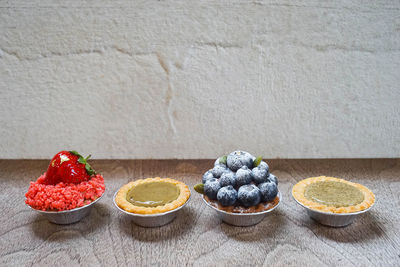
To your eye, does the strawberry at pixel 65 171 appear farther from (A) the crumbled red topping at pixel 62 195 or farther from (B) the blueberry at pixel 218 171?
(B) the blueberry at pixel 218 171

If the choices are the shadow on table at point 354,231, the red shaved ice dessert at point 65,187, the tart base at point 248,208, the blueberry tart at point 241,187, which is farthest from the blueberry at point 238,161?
the red shaved ice dessert at point 65,187

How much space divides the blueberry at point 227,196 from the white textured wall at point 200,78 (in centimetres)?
44

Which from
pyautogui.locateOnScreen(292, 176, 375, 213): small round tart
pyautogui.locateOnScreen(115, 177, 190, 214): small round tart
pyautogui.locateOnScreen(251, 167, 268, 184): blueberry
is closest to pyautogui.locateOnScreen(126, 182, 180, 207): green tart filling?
pyautogui.locateOnScreen(115, 177, 190, 214): small round tart

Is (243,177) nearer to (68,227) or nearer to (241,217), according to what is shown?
(241,217)

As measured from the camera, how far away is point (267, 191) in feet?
2.81

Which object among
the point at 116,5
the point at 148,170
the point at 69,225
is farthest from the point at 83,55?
the point at 69,225

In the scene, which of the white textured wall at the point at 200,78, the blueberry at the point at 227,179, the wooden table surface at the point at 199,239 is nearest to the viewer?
the wooden table surface at the point at 199,239

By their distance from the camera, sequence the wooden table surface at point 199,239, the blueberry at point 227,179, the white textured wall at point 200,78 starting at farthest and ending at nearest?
1. the white textured wall at point 200,78
2. the blueberry at point 227,179
3. the wooden table surface at point 199,239

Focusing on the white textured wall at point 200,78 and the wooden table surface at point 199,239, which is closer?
the wooden table surface at point 199,239

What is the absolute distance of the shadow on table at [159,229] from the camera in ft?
2.83

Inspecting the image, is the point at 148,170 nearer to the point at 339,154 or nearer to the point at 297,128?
the point at 297,128

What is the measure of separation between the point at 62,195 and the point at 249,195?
49 centimetres

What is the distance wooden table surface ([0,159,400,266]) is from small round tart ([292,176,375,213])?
0.22 ft

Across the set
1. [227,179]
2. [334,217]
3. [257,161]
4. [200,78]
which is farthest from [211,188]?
[200,78]
